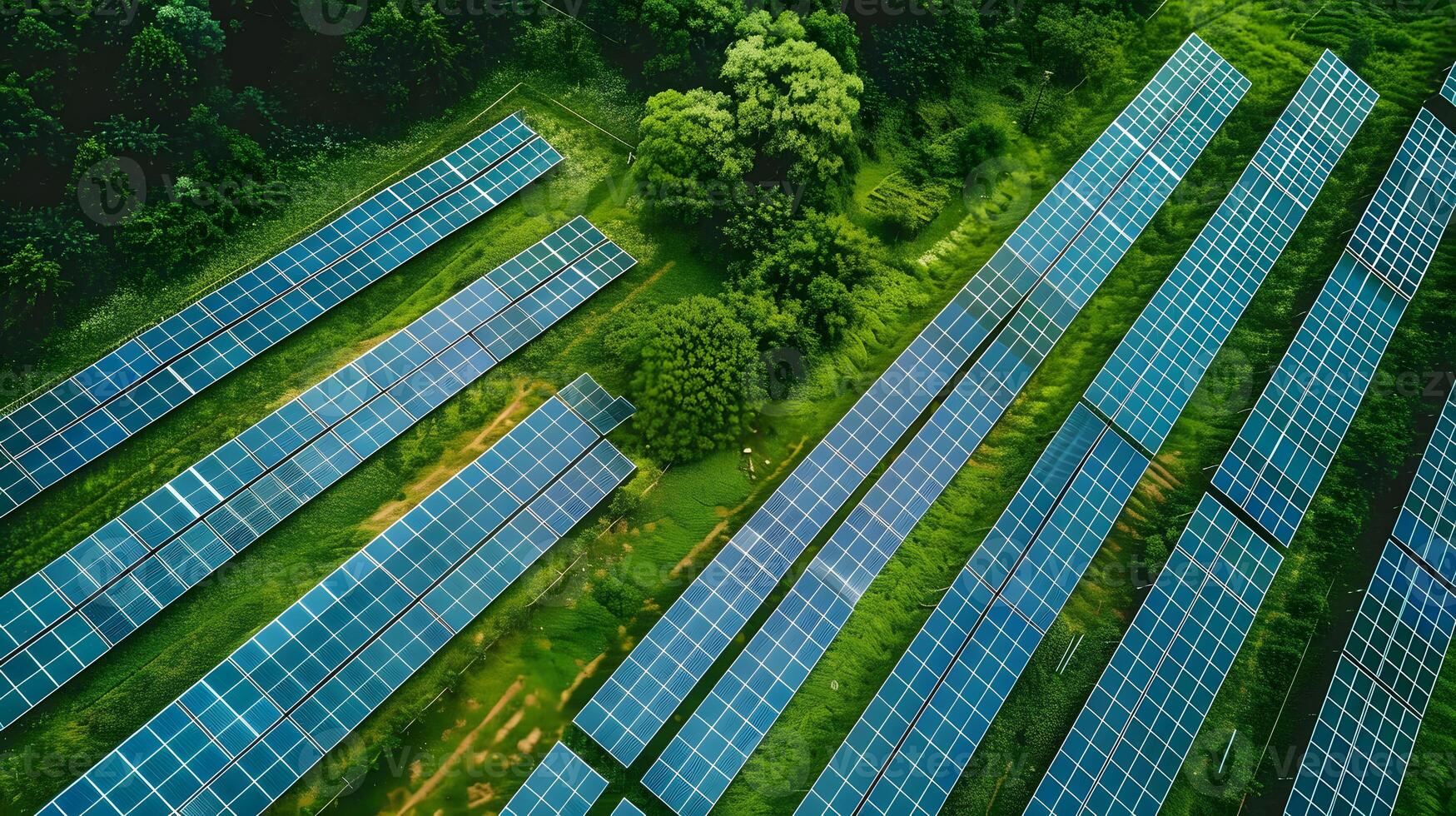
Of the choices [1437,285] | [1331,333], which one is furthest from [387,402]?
[1437,285]

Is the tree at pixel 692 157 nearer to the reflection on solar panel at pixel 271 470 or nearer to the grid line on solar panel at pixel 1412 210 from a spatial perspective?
the reflection on solar panel at pixel 271 470

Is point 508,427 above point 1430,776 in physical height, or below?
above

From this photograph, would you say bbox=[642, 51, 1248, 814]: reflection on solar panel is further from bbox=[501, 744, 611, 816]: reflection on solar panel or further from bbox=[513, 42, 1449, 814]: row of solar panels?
bbox=[501, 744, 611, 816]: reflection on solar panel

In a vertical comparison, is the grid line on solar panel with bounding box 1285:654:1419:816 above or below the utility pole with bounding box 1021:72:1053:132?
below

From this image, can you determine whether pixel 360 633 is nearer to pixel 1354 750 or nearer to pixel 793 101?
pixel 793 101

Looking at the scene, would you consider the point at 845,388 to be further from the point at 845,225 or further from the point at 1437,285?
the point at 1437,285

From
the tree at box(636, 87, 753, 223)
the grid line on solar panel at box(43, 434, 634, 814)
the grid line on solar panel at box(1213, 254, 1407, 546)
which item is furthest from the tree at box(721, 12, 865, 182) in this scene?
the grid line on solar panel at box(43, 434, 634, 814)
